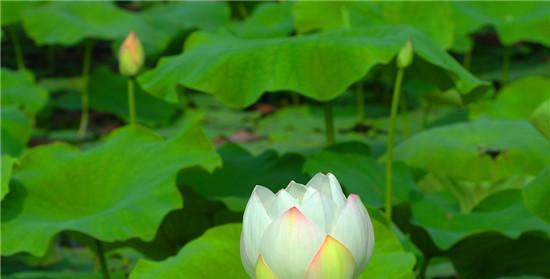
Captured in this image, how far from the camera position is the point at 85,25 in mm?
3721

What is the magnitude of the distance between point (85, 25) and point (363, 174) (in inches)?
78.7

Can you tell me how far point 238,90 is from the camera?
1.88 meters

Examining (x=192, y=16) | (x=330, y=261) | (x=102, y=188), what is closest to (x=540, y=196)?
(x=330, y=261)

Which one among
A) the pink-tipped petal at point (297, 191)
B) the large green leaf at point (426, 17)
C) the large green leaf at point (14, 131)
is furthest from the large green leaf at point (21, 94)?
the pink-tipped petal at point (297, 191)

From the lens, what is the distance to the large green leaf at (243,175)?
204cm

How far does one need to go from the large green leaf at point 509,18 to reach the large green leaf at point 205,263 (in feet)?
4.85

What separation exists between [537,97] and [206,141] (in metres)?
1.08

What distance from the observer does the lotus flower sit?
0.97 meters

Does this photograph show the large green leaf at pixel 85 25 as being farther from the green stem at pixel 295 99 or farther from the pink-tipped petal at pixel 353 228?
the pink-tipped petal at pixel 353 228

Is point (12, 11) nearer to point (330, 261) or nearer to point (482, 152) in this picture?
point (482, 152)

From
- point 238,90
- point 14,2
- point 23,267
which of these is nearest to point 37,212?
point 238,90

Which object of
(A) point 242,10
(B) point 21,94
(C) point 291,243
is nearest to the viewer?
(C) point 291,243

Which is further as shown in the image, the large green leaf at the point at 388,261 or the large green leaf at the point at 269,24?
the large green leaf at the point at 269,24

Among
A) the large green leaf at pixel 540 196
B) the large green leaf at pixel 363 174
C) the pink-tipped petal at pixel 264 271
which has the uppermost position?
the pink-tipped petal at pixel 264 271
